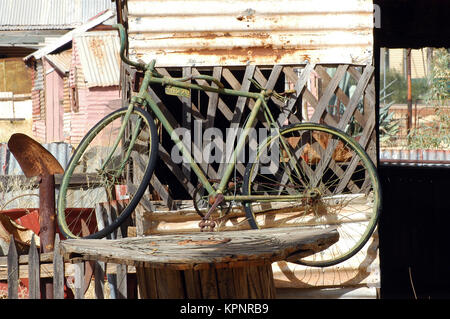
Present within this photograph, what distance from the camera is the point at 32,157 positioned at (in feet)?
19.4

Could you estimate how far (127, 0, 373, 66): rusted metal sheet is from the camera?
671cm

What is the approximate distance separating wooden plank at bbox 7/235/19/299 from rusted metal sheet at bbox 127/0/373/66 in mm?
2590

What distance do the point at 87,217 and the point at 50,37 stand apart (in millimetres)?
19993

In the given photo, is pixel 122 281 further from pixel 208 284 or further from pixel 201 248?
pixel 201 248

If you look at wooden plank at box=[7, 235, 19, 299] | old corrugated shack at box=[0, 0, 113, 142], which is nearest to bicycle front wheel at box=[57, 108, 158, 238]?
wooden plank at box=[7, 235, 19, 299]

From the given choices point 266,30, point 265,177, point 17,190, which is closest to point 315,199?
point 265,177

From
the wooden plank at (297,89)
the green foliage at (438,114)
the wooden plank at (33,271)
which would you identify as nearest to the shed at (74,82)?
the green foliage at (438,114)

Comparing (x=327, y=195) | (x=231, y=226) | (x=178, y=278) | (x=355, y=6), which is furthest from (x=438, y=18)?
(x=178, y=278)

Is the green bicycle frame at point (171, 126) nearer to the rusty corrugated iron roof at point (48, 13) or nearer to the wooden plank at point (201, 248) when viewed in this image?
the wooden plank at point (201, 248)

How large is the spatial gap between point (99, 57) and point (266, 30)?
1539 centimetres

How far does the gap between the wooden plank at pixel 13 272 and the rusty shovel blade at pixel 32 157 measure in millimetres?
1160

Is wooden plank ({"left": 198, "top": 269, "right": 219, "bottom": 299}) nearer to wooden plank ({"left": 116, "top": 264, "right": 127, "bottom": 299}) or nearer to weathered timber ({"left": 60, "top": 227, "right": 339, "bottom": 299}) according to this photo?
weathered timber ({"left": 60, "top": 227, "right": 339, "bottom": 299})

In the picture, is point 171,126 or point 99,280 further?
point 171,126
